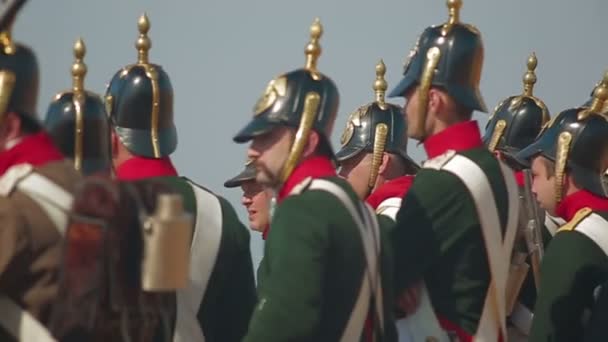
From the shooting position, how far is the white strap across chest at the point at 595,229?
10023 millimetres

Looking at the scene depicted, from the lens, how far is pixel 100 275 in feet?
22.0

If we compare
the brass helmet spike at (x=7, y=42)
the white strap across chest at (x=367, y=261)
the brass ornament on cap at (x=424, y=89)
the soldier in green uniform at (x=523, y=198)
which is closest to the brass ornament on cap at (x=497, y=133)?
the soldier in green uniform at (x=523, y=198)

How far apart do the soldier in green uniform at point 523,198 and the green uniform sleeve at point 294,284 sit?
2.47 m

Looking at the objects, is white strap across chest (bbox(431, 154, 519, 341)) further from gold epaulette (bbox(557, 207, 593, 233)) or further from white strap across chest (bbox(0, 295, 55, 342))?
white strap across chest (bbox(0, 295, 55, 342))

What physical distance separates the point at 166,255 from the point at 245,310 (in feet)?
9.79

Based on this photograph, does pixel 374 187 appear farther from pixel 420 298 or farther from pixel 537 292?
pixel 420 298

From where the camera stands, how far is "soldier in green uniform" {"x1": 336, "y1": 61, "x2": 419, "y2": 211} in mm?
12094

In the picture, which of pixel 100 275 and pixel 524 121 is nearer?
pixel 100 275

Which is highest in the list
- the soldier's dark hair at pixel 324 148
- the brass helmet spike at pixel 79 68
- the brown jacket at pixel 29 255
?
the brown jacket at pixel 29 255

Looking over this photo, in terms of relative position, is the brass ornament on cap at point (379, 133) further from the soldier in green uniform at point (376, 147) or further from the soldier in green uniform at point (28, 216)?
the soldier in green uniform at point (28, 216)

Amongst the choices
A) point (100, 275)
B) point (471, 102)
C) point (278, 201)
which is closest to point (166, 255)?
point (100, 275)

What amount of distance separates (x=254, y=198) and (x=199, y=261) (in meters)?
2.74

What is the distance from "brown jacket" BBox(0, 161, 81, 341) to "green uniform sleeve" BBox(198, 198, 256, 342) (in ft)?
8.63

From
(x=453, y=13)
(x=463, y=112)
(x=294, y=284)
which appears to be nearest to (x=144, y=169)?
(x=463, y=112)
